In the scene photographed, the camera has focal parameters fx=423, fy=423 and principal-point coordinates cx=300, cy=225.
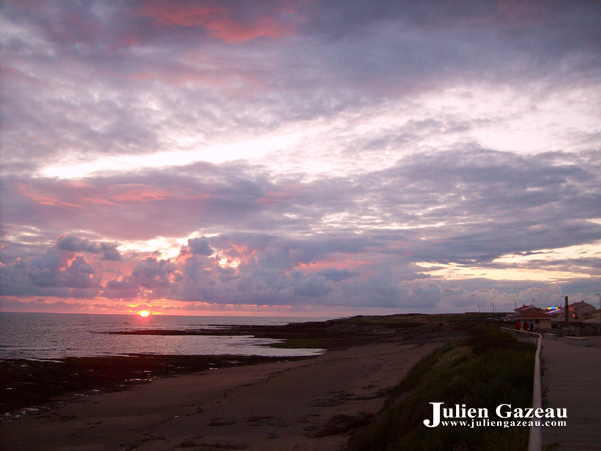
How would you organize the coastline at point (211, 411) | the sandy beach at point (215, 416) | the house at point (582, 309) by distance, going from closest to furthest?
the sandy beach at point (215, 416)
the coastline at point (211, 411)
the house at point (582, 309)

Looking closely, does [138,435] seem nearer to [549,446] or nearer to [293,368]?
[549,446]

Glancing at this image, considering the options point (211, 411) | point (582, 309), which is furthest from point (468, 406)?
point (582, 309)

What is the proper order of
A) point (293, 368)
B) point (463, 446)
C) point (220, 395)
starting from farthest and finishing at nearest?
1. point (293, 368)
2. point (220, 395)
3. point (463, 446)

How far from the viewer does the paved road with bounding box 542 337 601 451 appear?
6738 millimetres

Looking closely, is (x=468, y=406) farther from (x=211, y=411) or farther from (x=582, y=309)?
(x=582, y=309)

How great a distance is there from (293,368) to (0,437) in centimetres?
2107

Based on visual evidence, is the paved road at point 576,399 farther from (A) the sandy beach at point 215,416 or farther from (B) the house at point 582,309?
(B) the house at point 582,309

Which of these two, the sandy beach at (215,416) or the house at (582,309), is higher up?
the sandy beach at (215,416)

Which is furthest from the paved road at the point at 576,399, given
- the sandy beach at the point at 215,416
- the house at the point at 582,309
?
the house at the point at 582,309

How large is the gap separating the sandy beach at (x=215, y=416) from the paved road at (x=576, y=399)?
677 centimetres

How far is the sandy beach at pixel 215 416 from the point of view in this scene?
1500cm

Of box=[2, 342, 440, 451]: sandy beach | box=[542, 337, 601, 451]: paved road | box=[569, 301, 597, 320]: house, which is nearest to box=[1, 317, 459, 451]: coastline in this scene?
box=[2, 342, 440, 451]: sandy beach

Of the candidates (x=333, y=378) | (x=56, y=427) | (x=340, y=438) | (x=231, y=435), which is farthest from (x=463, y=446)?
(x=333, y=378)

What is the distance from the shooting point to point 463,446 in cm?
805
